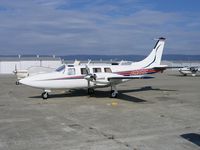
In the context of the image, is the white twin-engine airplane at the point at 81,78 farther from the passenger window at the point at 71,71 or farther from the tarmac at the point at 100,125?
the tarmac at the point at 100,125

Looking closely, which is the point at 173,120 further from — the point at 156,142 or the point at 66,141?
the point at 66,141

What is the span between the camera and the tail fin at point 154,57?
22.5 meters

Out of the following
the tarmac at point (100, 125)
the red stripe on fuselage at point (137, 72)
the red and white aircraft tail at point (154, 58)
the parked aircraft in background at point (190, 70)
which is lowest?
the tarmac at point (100, 125)

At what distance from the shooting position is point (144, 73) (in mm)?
22172

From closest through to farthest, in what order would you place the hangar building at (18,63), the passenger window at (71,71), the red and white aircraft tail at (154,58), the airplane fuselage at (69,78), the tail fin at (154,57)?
the airplane fuselage at (69,78)
the passenger window at (71,71)
the red and white aircraft tail at (154,58)
the tail fin at (154,57)
the hangar building at (18,63)

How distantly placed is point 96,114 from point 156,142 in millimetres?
5061

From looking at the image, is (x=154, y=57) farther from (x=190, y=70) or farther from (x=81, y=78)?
(x=190, y=70)

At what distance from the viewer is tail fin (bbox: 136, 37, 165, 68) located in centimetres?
2249

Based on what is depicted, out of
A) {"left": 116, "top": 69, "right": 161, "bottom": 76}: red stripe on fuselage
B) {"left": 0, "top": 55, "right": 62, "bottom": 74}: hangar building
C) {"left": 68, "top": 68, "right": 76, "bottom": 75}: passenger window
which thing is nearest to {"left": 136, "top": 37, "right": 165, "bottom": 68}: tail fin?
{"left": 116, "top": 69, "right": 161, "bottom": 76}: red stripe on fuselage

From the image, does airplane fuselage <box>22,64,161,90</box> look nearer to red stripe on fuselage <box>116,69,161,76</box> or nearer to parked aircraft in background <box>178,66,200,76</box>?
red stripe on fuselage <box>116,69,161,76</box>

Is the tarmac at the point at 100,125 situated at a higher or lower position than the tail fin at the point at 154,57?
lower

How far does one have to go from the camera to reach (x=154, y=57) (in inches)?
911

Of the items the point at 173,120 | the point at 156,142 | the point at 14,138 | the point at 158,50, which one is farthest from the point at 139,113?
the point at 158,50

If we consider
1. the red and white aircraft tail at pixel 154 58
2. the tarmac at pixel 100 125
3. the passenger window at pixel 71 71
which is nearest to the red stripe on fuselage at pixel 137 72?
the red and white aircraft tail at pixel 154 58
